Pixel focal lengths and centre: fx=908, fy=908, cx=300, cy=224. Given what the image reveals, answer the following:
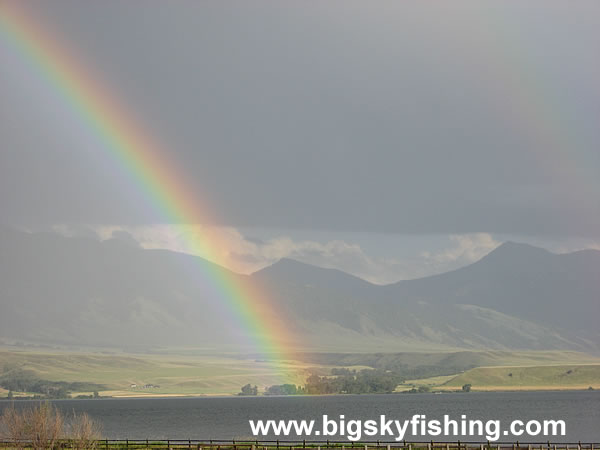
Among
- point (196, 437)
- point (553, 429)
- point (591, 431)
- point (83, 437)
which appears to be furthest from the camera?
point (553, 429)

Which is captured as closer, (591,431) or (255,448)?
(255,448)

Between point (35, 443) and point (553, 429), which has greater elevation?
point (553, 429)

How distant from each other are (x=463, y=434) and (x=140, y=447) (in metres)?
108

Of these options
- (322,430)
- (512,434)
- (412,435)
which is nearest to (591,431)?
(512,434)

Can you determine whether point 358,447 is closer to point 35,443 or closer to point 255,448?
point 255,448

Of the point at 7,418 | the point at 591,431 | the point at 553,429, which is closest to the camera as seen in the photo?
the point at 7,418

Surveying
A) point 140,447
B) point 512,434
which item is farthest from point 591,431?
point 140,447

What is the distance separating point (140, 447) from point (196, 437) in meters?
69.5

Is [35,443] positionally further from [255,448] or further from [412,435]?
[412,435]

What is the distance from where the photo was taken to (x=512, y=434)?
18762 centimetres

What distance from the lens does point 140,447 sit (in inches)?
3957

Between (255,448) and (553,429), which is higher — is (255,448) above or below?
below

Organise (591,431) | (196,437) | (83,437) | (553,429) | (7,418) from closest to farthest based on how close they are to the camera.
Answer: (83,437) → (7,418) → (196,437) → (591,431) → (553,429)

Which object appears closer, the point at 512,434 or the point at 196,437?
the point at 196,437
